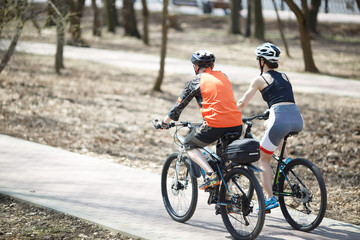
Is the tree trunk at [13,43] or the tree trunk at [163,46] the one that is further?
the tree trunk at [163,46]

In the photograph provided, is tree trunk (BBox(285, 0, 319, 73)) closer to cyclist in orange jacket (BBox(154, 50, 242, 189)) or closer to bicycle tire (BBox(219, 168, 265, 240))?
cyclist in orange jacket (BBox(154, 50, 242, 189))

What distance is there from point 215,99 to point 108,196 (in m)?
2.11

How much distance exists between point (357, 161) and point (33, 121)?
6.43 metres

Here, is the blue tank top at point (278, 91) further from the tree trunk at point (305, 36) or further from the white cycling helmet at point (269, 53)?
the tree trunk at point (305, 36)

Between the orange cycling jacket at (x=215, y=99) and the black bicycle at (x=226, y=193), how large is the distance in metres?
0.16

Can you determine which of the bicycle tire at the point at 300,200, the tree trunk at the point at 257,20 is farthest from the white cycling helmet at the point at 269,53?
the tree trunk at the point at 257,20

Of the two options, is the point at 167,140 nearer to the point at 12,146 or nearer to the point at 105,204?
the point at 12,146

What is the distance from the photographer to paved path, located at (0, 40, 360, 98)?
50.4 ft

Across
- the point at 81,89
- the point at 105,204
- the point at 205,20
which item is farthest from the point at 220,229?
the point at 205,20

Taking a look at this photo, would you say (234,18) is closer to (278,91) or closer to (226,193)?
(278,91)

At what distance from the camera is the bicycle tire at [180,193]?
5542 millimetres

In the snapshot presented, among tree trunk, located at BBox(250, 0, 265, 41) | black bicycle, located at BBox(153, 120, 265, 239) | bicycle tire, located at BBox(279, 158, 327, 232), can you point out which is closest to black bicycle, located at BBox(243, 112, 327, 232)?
bicycle tire, located at BBox(279, 158, 327, 232)

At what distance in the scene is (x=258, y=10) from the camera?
26.9m

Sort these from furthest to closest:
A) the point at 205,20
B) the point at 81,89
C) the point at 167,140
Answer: the point at 205,20 → the point at 81,89 → the point at 167,140
